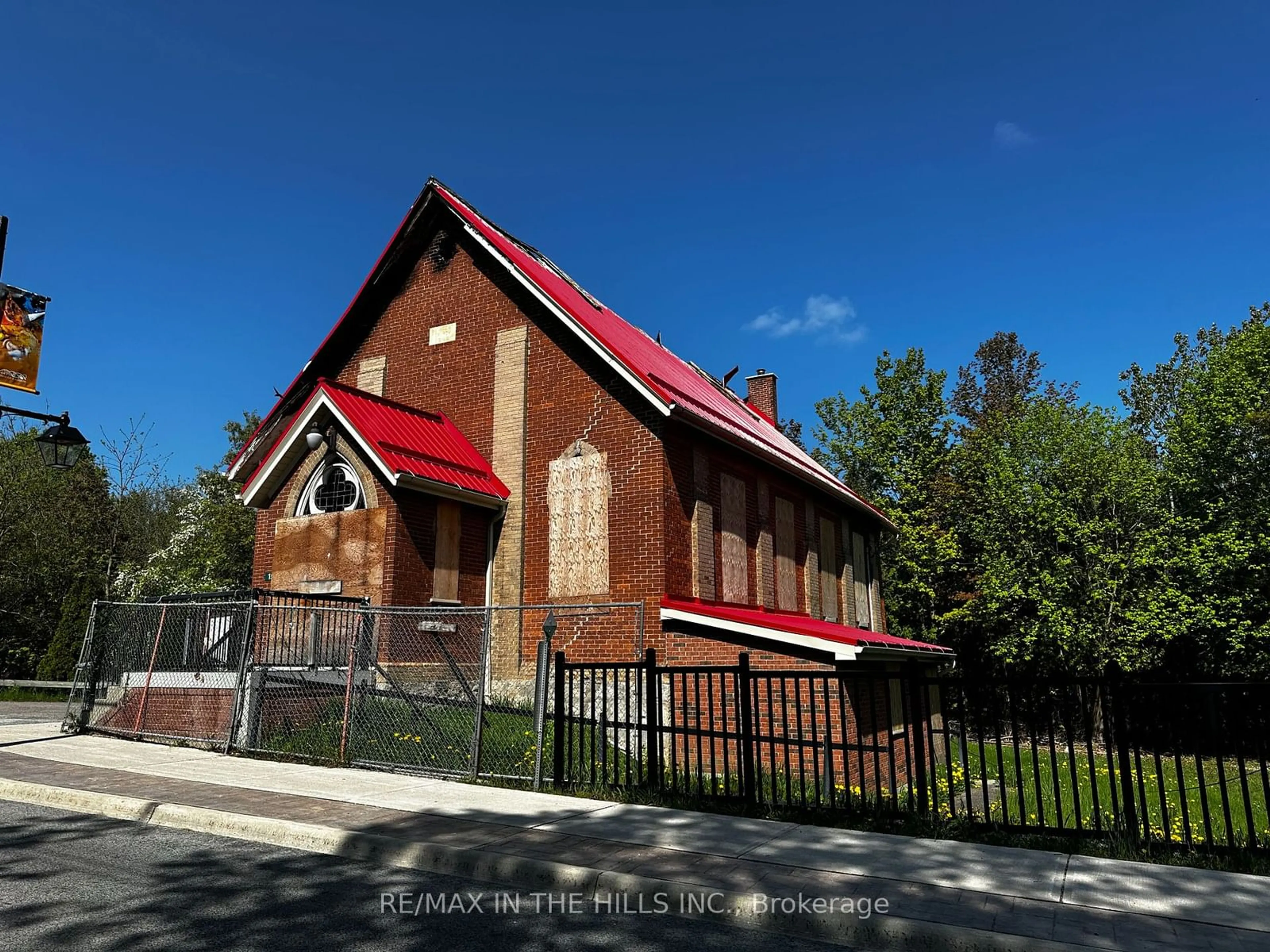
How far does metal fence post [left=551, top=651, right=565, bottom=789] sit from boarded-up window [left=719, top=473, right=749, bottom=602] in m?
7.61

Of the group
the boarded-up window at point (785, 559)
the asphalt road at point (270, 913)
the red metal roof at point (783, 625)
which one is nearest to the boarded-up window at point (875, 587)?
the boarded-up window at point (785, 559)

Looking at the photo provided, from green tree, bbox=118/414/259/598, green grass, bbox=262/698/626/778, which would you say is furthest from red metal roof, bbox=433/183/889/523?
green tree, bbox=118/414/259/598

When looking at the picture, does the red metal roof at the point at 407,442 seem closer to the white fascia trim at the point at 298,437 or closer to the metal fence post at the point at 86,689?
the white fascia trim at the point at 298,437

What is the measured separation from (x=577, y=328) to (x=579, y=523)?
385 cm

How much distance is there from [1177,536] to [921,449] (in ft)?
36.1

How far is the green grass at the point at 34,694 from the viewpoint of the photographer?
2638cm

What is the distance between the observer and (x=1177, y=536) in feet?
92.8

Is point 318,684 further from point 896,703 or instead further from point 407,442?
point 896,703

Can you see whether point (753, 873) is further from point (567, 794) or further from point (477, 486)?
point (477, 486)

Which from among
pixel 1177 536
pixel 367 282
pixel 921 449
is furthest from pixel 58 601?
pixel 1177 536

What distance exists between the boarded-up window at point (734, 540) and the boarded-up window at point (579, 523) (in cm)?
265

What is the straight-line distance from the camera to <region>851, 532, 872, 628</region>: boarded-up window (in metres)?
25.5

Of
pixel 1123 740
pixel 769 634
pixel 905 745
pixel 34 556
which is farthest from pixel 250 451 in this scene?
pixel 34 556

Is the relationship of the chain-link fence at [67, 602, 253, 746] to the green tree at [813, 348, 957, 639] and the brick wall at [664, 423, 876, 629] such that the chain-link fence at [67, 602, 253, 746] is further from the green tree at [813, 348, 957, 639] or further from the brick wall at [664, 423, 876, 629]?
the green tree at [813, 348, 957, 639]
